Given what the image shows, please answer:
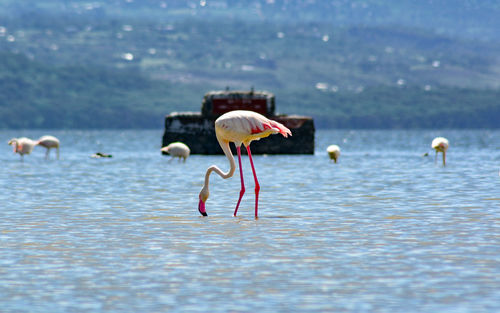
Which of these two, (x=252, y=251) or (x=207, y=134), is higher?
(x=207, y=134)

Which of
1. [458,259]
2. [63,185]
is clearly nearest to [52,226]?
[458,259]

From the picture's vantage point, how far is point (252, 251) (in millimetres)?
15727

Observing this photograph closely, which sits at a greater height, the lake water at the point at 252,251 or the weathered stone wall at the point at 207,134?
the weathered stone wall at the point at 207,134

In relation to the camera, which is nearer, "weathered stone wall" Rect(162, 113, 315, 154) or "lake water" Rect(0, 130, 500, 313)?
"lake water" Rect(0, 130, 500, 313)

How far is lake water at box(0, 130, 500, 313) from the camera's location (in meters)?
11.7

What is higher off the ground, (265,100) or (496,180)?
(265,100)

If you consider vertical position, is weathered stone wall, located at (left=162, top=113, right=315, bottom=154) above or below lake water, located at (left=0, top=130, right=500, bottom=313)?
above

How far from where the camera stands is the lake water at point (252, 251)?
11734 mm

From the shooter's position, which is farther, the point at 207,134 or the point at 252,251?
the point at 207,134

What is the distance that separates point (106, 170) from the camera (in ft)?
146

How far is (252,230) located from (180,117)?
1751 inches

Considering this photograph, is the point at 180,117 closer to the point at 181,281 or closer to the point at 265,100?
the point at 265,100

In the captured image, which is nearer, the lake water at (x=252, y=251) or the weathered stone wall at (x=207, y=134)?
the lake water at (x=252, y=251)

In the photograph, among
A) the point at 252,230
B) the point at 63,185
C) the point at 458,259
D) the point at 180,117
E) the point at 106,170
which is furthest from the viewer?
the point at 180,117
